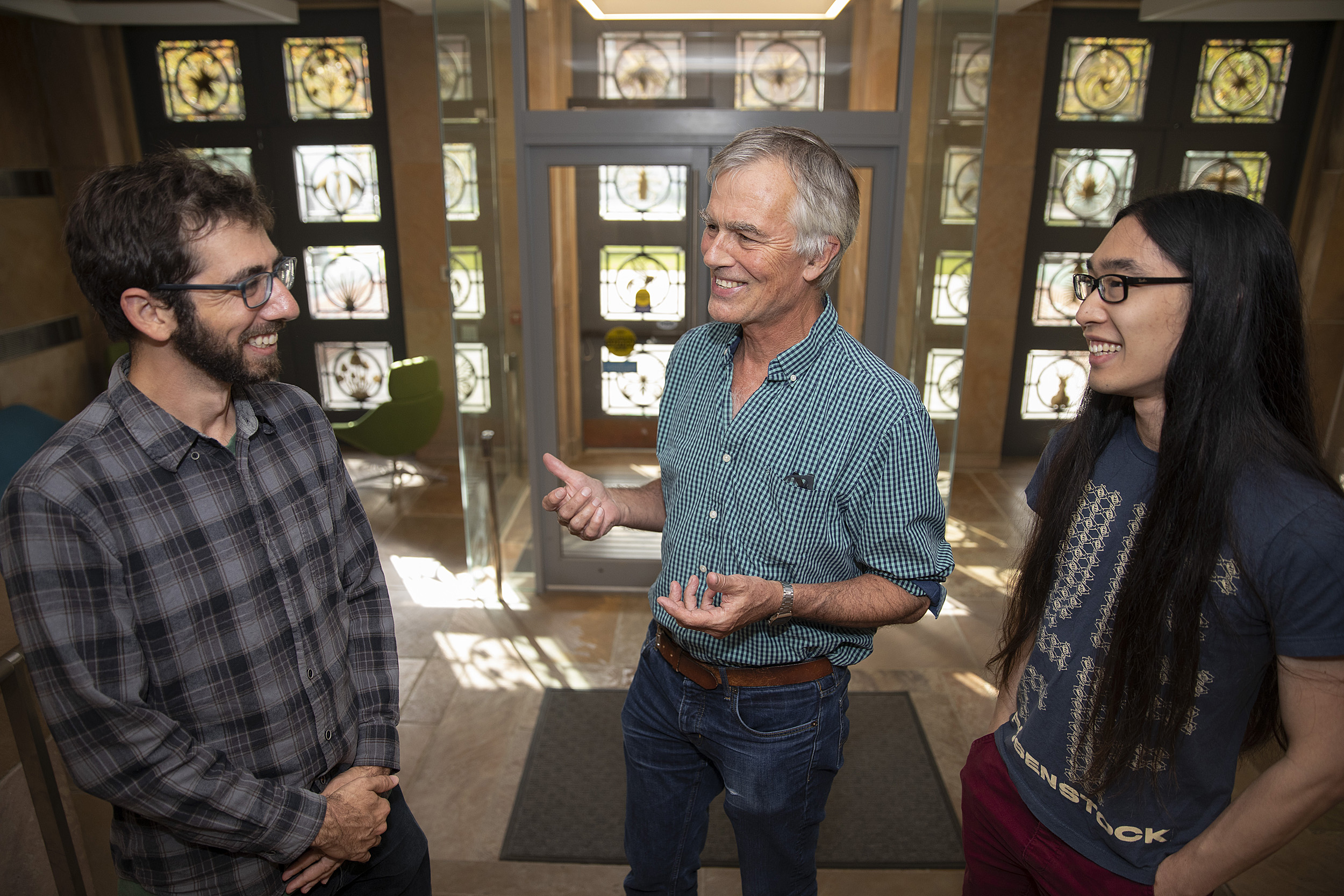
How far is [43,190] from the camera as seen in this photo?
19.5 ft

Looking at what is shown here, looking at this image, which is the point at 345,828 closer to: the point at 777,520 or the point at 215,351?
the point at 215,351

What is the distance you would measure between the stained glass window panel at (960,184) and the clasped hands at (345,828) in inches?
138

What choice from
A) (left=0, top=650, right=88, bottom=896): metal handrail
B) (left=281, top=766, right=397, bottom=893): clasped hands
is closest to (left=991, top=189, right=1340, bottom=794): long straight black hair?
(left=281, top=766, right=397, bottom=893): clasped hands

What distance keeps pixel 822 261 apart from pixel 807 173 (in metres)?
0.17

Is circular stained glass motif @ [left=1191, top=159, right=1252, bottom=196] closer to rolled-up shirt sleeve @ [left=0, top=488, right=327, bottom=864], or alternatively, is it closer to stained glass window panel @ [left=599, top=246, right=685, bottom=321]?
stained glass window panel @ [left=599, top=246, right=685, bottom=321]

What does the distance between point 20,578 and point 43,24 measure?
6579 mm

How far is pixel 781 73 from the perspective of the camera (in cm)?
376

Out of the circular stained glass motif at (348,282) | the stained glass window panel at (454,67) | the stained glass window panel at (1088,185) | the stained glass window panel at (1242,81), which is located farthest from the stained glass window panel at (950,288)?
the circular stained glass motif at (348,282)

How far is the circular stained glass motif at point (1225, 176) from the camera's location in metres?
5.77

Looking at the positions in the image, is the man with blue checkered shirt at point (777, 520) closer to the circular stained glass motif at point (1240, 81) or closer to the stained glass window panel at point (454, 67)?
the stained glass window panel at point (454, 67)

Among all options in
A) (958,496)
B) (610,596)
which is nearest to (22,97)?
(610,596)

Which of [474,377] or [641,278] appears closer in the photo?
[641,278]

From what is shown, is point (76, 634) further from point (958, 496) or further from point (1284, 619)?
point (958, 496)

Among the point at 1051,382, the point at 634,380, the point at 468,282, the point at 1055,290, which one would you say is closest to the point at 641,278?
the point at 634,380
